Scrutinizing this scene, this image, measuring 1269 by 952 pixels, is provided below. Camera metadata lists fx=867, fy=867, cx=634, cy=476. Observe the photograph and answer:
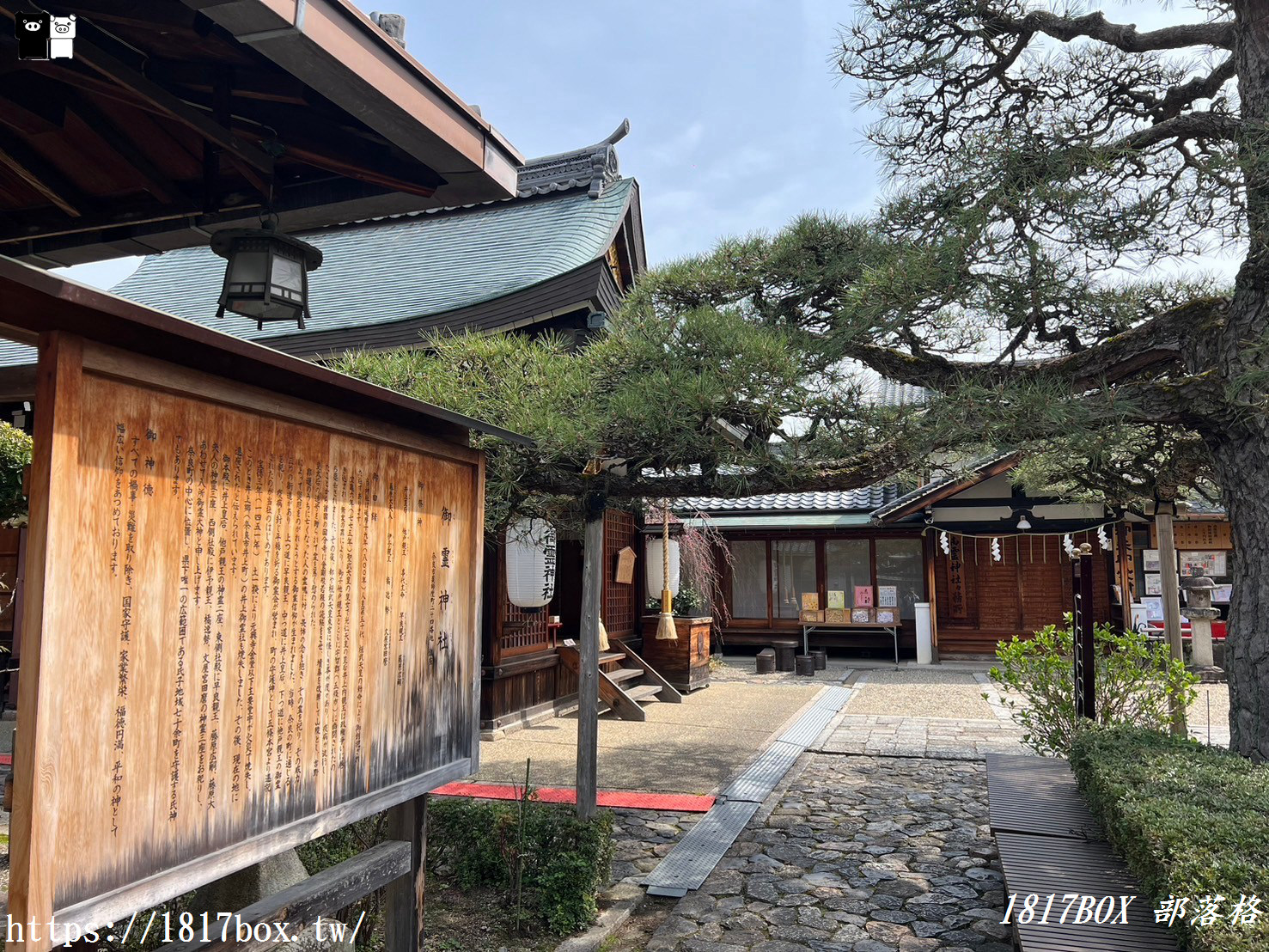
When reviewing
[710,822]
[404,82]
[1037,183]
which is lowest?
[710,822]

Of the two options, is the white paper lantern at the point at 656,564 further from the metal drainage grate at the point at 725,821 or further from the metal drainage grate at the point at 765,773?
the metal drainage grate at the point at 765,773

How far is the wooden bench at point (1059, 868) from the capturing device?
10.7 feet

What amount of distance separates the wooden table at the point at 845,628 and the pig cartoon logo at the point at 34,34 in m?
16.8

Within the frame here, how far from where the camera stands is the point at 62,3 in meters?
2.45

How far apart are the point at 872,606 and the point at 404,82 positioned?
57.4 feet

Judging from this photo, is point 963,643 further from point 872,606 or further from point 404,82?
point 404,82

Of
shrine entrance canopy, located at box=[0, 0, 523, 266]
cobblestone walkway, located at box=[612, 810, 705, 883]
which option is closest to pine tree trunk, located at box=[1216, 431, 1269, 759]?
cobblestone walkway, located at box=[612, 810, 705, 883]

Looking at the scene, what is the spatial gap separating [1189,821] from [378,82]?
4.02 metres

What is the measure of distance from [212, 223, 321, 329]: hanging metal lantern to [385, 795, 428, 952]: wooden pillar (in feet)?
7.13

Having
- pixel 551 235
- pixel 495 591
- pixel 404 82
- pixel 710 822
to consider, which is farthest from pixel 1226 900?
pixel 551 235

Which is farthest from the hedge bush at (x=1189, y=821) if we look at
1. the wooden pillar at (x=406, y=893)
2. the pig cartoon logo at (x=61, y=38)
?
the pig cartoon logo at (x=61, y=38)

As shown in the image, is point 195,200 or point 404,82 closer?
point 404,82

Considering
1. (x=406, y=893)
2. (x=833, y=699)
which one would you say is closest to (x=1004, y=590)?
(x=833, y=699)

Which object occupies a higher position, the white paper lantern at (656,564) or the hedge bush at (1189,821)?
the white paper lantern at (656,564)
